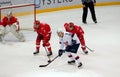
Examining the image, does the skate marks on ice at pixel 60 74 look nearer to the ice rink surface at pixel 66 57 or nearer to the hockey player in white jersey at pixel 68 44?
the ice rink surface at pixel 66 57

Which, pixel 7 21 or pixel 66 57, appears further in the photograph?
pixel 7 21

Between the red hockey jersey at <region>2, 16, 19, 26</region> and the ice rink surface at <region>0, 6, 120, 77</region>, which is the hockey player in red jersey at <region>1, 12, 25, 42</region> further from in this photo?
the ice rink surface at <region>0, 6, 120, 77</region>

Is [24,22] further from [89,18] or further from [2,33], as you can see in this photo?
[89,18]

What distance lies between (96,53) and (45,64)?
1.09m

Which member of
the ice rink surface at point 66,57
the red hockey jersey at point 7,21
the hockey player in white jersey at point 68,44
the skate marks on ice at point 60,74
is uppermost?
the red hockey jersey at point 7,21

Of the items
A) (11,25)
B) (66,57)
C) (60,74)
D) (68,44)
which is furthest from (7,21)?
(60,74)

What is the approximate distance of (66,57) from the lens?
19.5 feet

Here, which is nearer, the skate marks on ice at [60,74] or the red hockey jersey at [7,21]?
the skate marks on ice at [60,74]

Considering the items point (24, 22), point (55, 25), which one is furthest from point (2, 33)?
point (55, 25)

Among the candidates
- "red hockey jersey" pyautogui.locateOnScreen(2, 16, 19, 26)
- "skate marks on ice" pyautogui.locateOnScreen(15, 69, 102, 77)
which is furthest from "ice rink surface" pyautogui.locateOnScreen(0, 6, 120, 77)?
"red hockey jersey" pyautogui.locateOnScreen(2, 16, 19, 26)

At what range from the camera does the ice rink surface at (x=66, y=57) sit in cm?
516

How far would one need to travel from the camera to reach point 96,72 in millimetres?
5164

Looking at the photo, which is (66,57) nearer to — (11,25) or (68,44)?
(68,44)

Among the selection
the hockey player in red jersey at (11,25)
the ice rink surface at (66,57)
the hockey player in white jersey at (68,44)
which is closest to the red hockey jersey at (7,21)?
the hockey player in red jersey at (11,25)
